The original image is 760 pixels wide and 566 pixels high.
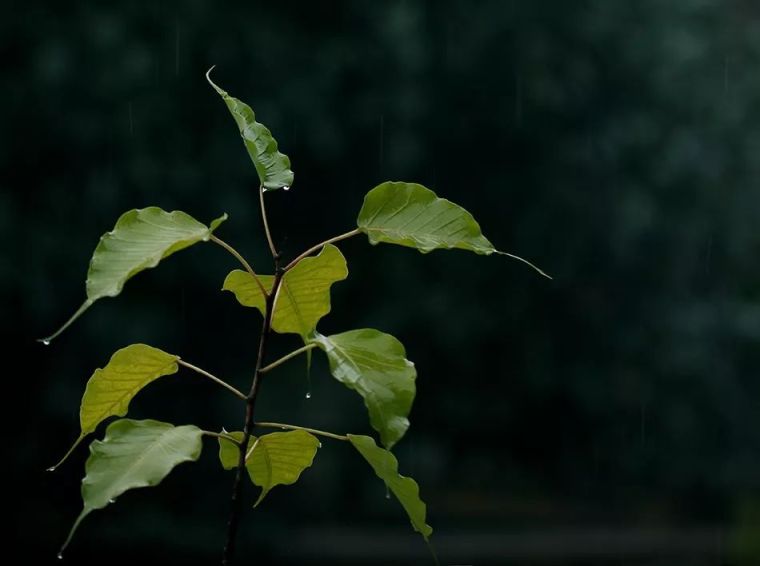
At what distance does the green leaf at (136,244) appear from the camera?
554mm

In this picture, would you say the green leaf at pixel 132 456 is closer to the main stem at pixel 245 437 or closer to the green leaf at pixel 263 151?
→ the main stem at pixel 245 437

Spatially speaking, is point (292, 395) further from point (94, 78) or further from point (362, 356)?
point (362, 356)

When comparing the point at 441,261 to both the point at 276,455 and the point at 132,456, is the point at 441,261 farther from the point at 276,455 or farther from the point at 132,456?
the point at 132,456

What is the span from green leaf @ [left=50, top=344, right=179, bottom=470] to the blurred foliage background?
369 centimetres

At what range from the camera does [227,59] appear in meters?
4.53

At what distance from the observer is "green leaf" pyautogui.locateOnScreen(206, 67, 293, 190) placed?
24.8 inches

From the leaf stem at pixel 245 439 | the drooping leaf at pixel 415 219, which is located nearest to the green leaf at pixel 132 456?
the leaf stem at pixel 245 439

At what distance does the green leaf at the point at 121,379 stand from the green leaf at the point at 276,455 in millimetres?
65

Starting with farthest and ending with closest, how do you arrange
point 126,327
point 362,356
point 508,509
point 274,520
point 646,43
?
point 508,509, point 646,43, point 274,520, point 126,327, point 362,356

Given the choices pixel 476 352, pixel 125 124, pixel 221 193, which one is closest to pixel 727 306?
pixel 476 352

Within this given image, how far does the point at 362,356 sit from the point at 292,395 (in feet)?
13.7

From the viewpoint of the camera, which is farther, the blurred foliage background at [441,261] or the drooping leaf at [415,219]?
the blurred foliage background at [441,261]

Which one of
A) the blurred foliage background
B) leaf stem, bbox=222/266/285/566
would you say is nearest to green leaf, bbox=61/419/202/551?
leaf stem, bbox=222/266/285/566

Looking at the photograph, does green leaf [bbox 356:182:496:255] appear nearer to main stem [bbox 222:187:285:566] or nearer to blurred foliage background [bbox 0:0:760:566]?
main stem [bbox 222:187:285:566]
